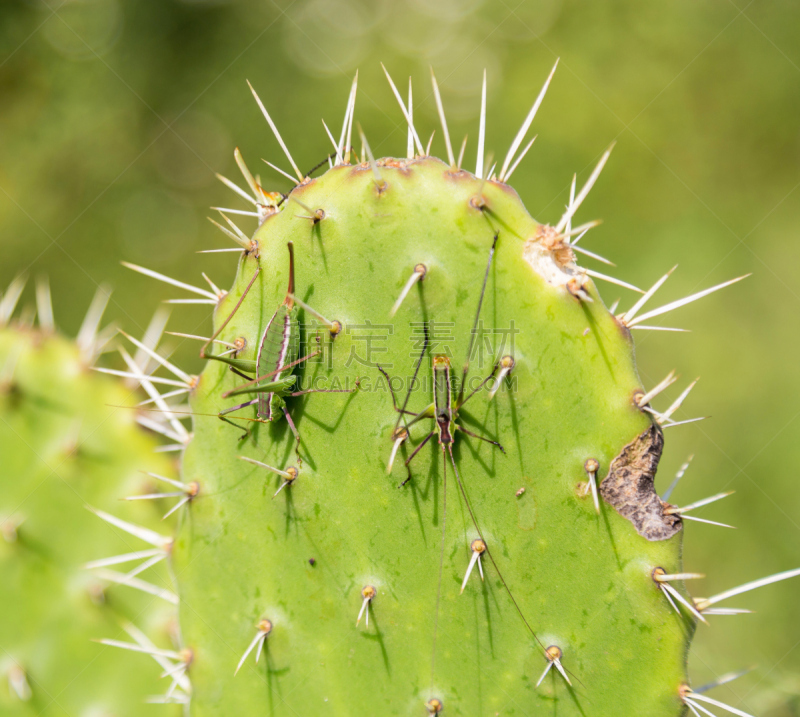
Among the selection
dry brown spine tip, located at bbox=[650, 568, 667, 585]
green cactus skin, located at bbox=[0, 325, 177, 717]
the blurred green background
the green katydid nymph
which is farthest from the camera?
the blurred green background

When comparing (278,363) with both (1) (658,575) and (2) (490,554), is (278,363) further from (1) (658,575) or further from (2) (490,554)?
(1) (658,575)

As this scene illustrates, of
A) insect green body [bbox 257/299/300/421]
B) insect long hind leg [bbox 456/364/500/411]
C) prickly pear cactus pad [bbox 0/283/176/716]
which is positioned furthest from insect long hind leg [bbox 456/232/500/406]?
prickly pear cactus pad [bbox 0/283/176/716]

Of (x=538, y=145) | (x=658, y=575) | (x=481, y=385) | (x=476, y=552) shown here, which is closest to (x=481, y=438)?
(x=481, y=385)

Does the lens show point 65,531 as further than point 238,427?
Yes

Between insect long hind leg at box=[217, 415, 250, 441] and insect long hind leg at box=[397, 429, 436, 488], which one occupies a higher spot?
insect long hind leg at box=[397, 429, 436, 488]

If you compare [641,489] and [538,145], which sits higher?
[641,489]

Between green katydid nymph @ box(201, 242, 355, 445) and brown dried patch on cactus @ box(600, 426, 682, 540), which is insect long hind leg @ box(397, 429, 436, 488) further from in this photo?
brown dried patch on cactus @ box(600, 426, 682, 540)

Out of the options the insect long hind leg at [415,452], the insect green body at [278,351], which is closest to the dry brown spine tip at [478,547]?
the insect long hind leg at [415,452]
